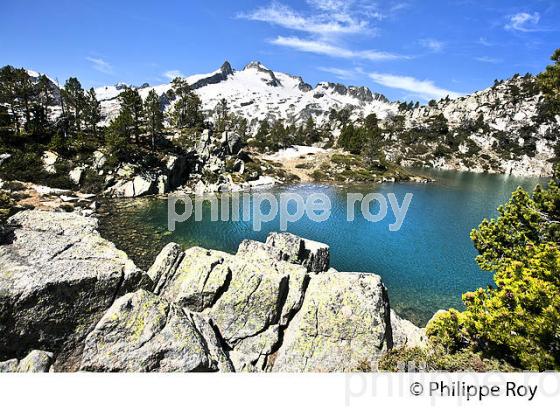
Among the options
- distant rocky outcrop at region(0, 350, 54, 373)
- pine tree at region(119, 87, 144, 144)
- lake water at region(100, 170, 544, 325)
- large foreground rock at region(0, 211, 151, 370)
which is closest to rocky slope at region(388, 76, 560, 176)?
lake water at region(100, 170, 544, 325)

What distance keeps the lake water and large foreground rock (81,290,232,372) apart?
63.3 ft

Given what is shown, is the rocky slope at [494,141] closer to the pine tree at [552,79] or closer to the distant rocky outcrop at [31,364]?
the pine tree at [552,79]

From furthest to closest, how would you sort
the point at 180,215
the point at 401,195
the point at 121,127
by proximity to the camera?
1. the point at 401,195
2. the point at 121,127
3. the point at 180,215

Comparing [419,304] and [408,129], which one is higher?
[408,129]

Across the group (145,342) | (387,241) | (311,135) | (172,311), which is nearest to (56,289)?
(145,342)

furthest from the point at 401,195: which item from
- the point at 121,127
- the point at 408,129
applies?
the point at 408,129

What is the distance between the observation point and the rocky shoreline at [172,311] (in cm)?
1203

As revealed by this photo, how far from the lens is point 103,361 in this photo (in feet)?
38.9

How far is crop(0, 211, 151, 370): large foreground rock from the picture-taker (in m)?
11.8

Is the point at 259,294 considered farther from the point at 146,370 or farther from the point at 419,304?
the point at 419,304

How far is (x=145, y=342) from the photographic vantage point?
12297 millimetres

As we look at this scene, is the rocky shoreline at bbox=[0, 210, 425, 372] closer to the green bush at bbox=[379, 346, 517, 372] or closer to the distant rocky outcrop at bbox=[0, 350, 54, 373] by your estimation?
the distant rocky outcrop at bbox=[0, 350, 54, 373]

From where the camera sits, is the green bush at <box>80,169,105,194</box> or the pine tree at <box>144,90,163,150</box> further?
the pine tree at <box>144,90,163,150</box>

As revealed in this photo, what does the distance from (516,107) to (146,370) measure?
242 m
